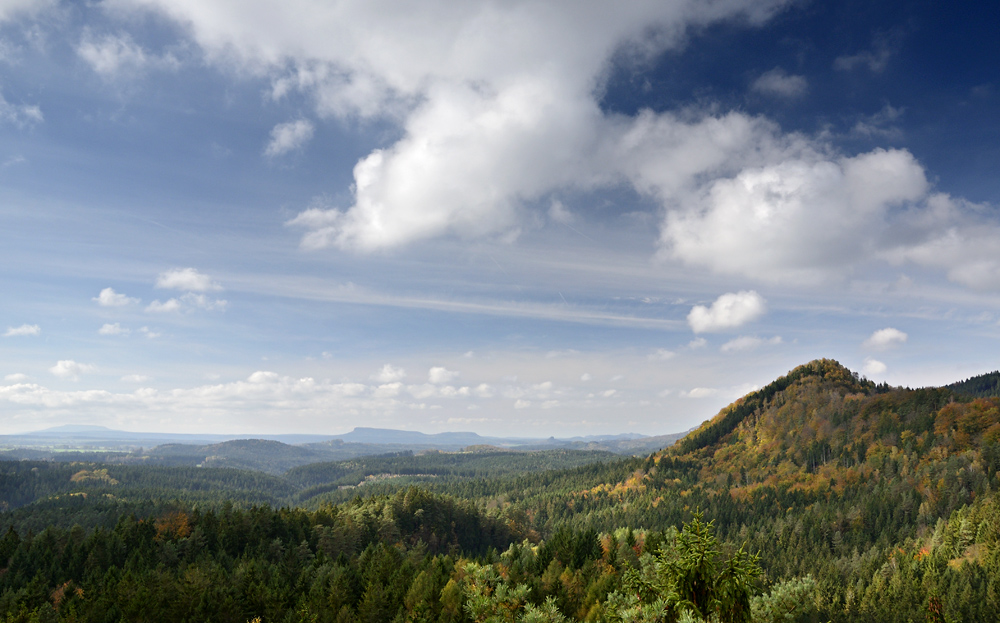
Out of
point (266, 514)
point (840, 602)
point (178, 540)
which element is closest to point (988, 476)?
point (840, 602)

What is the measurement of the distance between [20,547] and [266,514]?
49.2 meters

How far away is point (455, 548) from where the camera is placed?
166m

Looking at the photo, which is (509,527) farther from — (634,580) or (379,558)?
(634,580)

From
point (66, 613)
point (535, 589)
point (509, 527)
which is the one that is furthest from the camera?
point (509, 527)

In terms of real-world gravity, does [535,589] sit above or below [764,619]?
below

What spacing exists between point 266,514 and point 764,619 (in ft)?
439

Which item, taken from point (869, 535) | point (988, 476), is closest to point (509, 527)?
point (869, 535)

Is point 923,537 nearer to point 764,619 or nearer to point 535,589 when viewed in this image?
point 535,589

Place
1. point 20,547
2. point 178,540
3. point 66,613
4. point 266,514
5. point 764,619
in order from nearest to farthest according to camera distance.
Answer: point 764,619 → point 66,613 → point 20,547 → point 178,540 → point 266,514

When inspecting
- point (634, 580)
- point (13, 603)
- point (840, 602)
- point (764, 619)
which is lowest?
point (840, 602)

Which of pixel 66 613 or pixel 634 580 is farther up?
pixel 634 580

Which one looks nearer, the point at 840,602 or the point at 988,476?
the point at 840,602

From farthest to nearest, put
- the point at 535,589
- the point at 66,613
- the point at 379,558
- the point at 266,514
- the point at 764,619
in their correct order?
the point at 266,514 → the point at 379,558 → the point at 535,589 → the point at 66,613 → the point at 764,619

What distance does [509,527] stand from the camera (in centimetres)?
18738
